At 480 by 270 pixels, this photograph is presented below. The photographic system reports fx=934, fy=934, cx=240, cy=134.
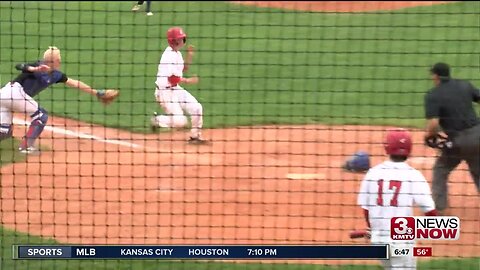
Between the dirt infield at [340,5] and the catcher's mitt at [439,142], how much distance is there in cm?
1403

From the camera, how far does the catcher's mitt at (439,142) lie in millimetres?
8867

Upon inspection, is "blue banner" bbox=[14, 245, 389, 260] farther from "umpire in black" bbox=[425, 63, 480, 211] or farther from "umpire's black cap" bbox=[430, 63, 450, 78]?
"umpire's black cap" bbox=[430, 63, 450, 78]

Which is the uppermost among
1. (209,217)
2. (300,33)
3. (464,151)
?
(300,33)

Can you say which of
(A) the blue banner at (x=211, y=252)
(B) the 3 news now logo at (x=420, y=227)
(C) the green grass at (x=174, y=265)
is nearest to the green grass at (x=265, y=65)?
(C) the green grass at (x=174, y=265)

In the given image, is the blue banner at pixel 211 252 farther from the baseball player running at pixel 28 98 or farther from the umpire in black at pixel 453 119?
the baseball player running at pixel 28 98

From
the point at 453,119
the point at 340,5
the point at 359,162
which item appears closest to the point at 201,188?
the point at 359,162

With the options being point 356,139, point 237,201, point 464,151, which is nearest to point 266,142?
point 356,139

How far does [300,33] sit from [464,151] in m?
11.5

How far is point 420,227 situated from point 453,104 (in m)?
2.02

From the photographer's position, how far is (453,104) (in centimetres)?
875

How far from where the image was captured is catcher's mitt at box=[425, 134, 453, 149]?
8.87 m

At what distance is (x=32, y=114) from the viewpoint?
11133 mm

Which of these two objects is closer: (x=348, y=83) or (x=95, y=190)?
(x=95, y=190)

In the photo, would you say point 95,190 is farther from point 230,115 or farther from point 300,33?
point 300,33
